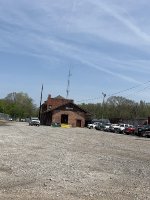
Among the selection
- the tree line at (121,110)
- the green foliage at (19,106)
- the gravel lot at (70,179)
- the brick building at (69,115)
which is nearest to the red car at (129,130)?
the brick building at (69,115)

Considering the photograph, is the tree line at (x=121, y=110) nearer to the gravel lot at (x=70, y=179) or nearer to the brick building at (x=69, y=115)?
the brick building at (x=69, y=115)

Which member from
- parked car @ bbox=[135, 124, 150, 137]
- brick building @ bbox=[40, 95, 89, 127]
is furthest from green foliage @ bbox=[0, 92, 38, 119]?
parked car @ bbox=[135, 124, 150, 137]

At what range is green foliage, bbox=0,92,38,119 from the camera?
175750 millimetres

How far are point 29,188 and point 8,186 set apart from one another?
581 mm

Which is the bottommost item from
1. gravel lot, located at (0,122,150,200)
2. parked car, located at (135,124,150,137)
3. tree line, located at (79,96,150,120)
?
gravel lot, located at (0,122,150,200)

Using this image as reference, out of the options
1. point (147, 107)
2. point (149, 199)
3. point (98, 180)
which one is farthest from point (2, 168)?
point (147, 107)

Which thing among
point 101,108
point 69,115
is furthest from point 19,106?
point 69,115

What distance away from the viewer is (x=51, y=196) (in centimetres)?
1024

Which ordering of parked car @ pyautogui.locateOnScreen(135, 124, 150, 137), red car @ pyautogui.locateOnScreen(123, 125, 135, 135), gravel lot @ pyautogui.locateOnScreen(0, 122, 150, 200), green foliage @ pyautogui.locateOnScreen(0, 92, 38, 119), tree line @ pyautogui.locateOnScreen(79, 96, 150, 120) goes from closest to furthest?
gravel lot @ pyautogui.locateOnScreen(0, 122, 150, 200), parked car @ pyautogui.locateOnScreen(135, 124, 150, 137), red car @ pyautogui.locateOnScreen(123, 125, 135, 135), tree line @ pyautogui.locateOnScreen(79, 96, 150, 120), green foliage @ pyautogui.locateOnScreen(0, 92, 38, 119)

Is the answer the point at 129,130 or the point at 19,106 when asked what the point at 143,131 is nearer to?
the point at 129,130

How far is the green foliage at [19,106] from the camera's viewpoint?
17575 centimetres

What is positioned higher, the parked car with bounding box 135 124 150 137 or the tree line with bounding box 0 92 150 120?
the tree line with bounding box 0 92 150 120

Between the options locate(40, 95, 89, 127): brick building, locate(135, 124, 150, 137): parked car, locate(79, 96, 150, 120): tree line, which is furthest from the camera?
locate(79, 96, 150, 120): tree line

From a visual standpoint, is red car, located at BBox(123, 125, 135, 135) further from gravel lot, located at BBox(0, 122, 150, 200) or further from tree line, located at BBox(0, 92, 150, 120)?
tree line, located at BBox(0, 92, 150, 120)
